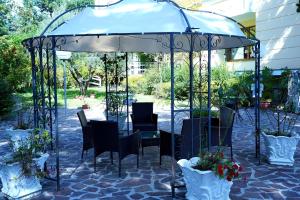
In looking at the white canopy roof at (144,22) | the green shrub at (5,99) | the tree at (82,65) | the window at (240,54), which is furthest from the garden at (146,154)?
the tree at (82,65)

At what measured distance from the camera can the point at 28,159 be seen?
4.85 m

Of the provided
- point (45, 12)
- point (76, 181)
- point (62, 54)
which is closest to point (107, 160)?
point (76, 181)

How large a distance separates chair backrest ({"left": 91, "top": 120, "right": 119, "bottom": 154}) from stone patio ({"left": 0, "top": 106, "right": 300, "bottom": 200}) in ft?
1.58

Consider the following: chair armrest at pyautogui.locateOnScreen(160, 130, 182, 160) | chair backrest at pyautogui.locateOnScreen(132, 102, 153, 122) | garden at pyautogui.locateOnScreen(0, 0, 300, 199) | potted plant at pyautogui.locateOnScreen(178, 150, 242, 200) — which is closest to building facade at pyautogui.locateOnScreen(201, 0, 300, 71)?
garden at pyautogui.locateOnScreen(0, 0, 300, 199)

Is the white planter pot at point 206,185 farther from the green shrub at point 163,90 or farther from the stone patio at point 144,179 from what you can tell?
the green shrub at point 163,90

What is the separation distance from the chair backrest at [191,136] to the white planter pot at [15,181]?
2.27 m

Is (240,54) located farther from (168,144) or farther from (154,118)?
(168,144)

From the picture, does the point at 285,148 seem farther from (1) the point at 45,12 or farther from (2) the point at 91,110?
(1) the point at 45,12

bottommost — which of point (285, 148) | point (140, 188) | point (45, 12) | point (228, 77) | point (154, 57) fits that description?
point (140, 188)

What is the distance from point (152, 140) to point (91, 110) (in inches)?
352

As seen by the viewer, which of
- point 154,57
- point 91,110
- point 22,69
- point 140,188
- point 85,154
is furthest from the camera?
point 154,57

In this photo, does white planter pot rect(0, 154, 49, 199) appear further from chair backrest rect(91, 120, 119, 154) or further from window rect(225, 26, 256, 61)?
window rect(225, 26, 256, 61)

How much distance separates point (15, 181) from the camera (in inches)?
191

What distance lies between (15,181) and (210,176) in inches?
105
